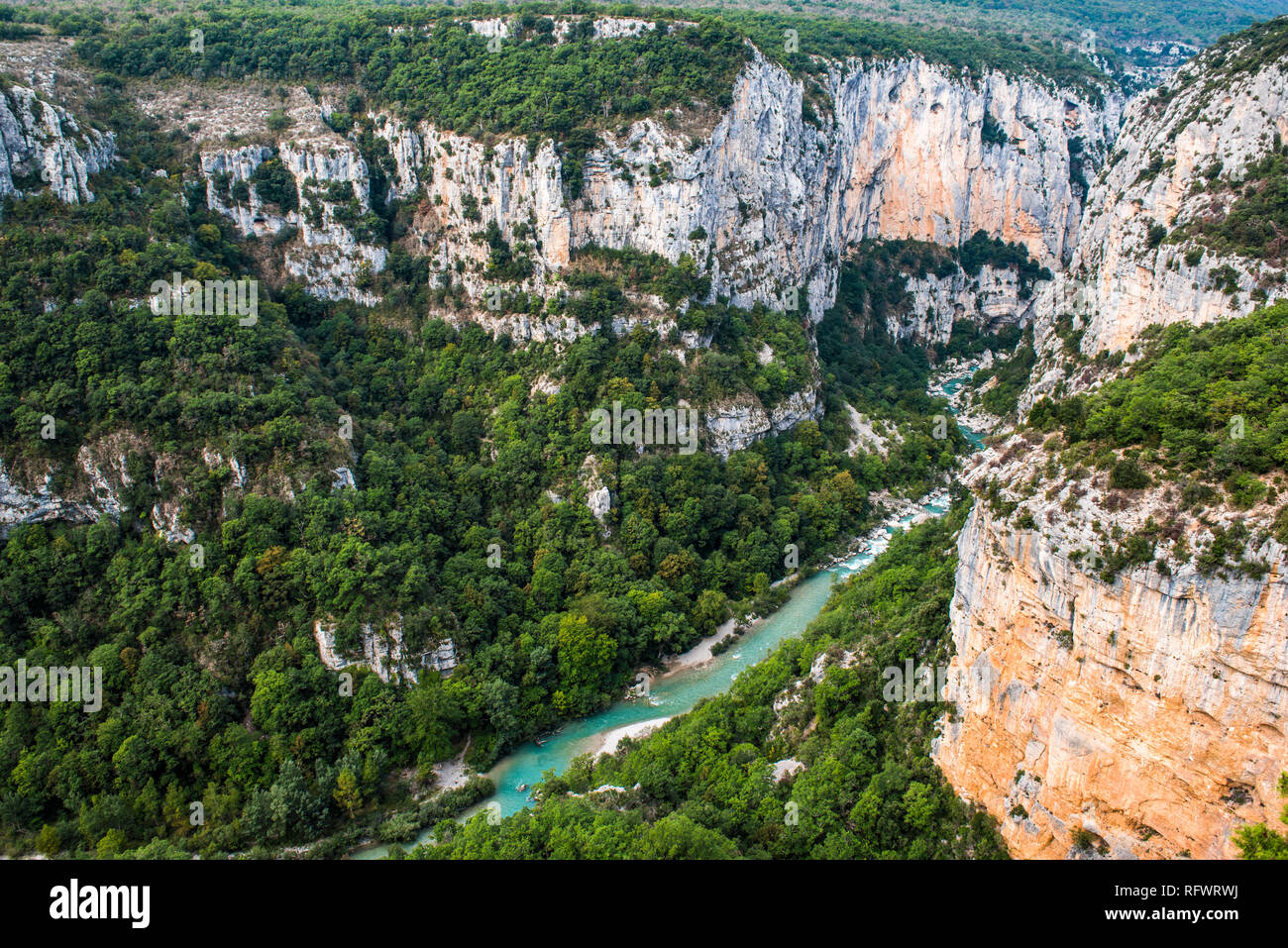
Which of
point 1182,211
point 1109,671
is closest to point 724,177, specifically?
point 1182,211

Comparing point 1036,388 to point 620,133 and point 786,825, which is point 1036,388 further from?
point 786,825

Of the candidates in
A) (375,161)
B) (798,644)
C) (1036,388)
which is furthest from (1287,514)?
(375,161)

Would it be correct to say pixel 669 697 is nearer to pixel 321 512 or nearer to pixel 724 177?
pixel 321 512

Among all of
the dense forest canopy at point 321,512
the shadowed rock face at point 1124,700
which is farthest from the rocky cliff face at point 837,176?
the shadowed rock face at point 1124,700

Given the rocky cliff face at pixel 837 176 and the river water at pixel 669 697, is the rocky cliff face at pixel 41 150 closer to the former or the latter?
the rocky cliff face at pixel 837 176

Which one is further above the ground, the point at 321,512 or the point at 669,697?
A: the point at 321,512

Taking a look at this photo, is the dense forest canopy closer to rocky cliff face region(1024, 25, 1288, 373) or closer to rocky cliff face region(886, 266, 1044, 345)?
rocky cliff face region(1024, 25, 1288, 373)
